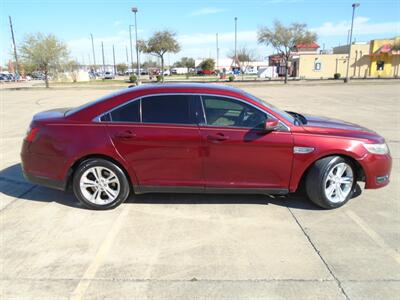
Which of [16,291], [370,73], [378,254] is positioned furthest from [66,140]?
[370,73]

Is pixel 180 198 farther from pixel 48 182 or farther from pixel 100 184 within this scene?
pixel 48 182

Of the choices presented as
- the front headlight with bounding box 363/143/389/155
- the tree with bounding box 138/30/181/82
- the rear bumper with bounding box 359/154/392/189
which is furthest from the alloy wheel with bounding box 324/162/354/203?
the tree with bounding box 138/30/181/82

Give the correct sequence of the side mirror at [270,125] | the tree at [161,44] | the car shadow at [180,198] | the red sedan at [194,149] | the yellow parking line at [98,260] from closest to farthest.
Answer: the yellow parking line at [98,260] < the side mirror at [270,125] < the red sedan at [194,149] < the car shadow at [180,198] < the tree at [161,44]

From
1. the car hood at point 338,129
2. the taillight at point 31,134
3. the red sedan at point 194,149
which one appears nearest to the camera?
the red sedan at point 194,149

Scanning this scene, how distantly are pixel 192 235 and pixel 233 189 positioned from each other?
0.88 meters

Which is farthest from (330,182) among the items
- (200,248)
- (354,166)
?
(200,248)

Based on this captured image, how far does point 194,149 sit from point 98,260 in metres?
1.66

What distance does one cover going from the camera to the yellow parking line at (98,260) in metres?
2.70

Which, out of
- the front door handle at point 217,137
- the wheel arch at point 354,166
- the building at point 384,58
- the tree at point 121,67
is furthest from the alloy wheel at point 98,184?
the tree at point 121,67

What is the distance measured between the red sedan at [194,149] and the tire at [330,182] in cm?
1

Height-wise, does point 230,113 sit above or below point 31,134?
above

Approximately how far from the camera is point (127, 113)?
4.09 m

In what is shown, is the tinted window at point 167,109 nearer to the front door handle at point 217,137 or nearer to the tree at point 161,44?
the front door handle at point 217,137

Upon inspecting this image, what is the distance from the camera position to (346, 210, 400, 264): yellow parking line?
10.6 ft
